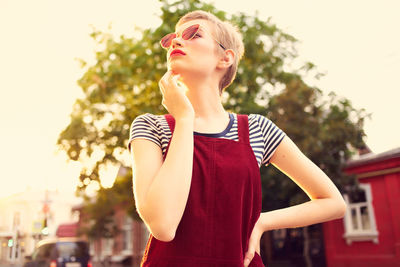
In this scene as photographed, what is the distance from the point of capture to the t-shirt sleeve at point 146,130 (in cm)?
140

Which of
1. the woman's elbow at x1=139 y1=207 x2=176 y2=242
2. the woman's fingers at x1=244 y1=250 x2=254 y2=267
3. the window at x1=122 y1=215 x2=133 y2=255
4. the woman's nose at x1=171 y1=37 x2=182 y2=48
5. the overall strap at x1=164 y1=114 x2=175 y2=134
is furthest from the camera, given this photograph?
the window at x1=122 y1=215 x2=133 y2=255

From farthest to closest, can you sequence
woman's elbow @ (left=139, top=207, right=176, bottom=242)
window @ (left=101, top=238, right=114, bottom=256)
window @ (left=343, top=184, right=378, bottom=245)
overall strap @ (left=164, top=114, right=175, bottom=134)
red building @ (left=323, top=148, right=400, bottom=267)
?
window @ (left=101, top=238, right=114, bottom=256) < window @ (left=343, top=184, right=378, bottom=245) < red building @ (left=323, top=148, right=400, bottom=267) < overall strap @ (left=164, top=114, right=175, bottom=134) < woman's elbow @ (left=139, top=207, right=176, bottom=242)

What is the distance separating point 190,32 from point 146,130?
1.59ft

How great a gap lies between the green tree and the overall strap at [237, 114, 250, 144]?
35.4 ft

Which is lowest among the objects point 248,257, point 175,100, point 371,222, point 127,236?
point 127,236

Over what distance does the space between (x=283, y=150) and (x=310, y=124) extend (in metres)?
11.7

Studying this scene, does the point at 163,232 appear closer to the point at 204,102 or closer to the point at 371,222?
the point at 204,102

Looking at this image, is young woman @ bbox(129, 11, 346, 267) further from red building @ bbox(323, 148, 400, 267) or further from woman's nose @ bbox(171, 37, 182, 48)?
red building @ bbox(323, 148, 400, 267)

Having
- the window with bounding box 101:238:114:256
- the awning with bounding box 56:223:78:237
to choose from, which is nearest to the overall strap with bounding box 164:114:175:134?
the window with bounding box 101:238:114:256

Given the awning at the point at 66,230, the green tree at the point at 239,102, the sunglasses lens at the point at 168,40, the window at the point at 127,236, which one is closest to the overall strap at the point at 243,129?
the sunglasses lens at the point at 168,40

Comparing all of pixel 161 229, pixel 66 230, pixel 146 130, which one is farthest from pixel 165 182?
pixel 66 230

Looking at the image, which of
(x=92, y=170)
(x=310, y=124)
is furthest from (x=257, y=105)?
(x=92, y=170)

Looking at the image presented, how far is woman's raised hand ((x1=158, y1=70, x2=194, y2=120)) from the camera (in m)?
1.36

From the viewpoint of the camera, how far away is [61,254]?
1272 cm
